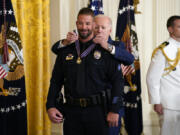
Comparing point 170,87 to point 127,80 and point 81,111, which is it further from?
point 81,111

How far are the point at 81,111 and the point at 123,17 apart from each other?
2.09 meters

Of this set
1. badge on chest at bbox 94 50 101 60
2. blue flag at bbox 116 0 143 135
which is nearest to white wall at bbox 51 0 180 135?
blue flag at bbox 116 0 143 135

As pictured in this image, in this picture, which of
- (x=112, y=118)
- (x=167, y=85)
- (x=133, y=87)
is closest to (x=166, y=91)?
(x=167, y=85)

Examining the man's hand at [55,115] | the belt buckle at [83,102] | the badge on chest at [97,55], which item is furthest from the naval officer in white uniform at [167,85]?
the man's hand at [55,115]

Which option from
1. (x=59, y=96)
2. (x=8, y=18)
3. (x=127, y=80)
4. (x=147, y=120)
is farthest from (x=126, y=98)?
(x=8, y=18)

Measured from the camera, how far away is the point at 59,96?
242 cm

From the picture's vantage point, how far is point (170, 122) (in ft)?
10.1

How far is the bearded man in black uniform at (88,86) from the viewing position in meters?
2.20

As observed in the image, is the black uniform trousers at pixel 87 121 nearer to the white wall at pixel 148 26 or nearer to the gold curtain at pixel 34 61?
the gold curtain at pixel 34 61

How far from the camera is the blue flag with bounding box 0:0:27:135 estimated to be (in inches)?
131

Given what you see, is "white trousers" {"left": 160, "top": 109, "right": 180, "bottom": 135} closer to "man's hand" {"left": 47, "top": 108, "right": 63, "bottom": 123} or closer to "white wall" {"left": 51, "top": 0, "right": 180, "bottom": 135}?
Result: "man's hand" {"left": 47, "top": 108, "right": 63, "bottom": 123}

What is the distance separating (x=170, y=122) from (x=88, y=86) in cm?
136

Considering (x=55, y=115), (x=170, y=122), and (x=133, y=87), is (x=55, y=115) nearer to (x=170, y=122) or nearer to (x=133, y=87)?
(x=170, y=122)

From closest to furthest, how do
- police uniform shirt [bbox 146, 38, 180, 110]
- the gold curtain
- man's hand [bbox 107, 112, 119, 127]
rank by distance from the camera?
1. man's hand [bbox 107, 112, 119, 127]
2. police uniform shirt [bbox 146, 38, 180, 110]
3. the gold curtain
